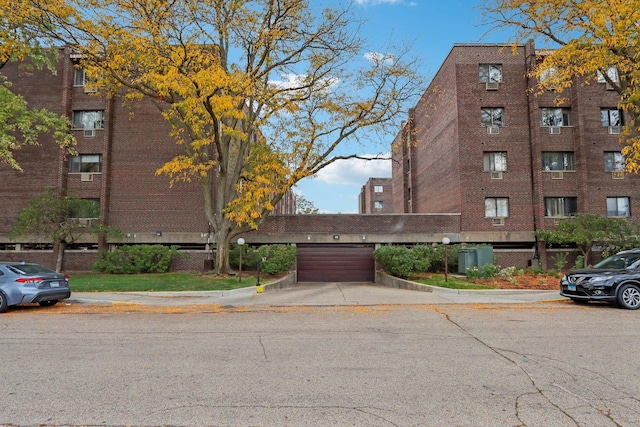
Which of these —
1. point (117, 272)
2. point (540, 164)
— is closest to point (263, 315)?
point (117, 272)

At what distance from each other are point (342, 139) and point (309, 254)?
9.49m

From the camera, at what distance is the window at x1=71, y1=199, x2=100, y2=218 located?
798 inches

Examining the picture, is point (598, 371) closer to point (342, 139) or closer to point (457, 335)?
point (457, 335)

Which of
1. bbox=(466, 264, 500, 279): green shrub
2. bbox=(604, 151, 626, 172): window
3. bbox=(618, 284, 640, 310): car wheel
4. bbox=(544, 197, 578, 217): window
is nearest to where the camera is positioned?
bbox=(618, 284, 640, 310): car wheel

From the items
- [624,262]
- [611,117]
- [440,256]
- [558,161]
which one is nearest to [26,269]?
[624,262]

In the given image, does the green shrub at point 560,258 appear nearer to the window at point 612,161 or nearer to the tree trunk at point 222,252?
the window at point 612,161

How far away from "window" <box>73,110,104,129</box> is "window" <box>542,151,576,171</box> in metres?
27.0

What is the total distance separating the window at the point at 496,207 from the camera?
2519cm

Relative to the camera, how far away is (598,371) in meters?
5.16

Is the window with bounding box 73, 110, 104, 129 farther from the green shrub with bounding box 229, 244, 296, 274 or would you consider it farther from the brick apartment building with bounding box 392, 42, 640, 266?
the brick apartment building with bounding box 392, 42, 640, 266

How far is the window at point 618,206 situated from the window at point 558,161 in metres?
2.95

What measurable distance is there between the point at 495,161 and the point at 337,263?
38.2 feet

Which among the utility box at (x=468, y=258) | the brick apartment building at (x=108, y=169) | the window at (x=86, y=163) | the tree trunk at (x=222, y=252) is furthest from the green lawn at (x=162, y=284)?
the window at (x=86, y=163)

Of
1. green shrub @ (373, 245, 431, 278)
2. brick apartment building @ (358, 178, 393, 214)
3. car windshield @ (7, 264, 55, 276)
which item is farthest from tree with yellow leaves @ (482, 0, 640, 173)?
brick apartment building @ (358, 178, 393, 214)
